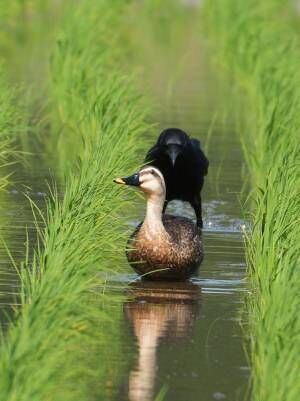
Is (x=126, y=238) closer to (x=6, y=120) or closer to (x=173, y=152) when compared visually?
(x=173, y=152)

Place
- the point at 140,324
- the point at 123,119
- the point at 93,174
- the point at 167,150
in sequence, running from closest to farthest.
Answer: the point at 140,324 → the point at 93,174 → the point at 167,150 → the point at 123,119

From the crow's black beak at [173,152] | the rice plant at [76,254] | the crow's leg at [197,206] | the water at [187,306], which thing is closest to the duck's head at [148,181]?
the rice plant at [76,254]

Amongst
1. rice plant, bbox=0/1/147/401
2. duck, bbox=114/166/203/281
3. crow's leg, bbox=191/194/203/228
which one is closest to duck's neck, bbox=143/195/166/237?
duck, bbox=114/166/203/281

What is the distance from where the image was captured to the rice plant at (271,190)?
560cm

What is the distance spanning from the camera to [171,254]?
8.30 metres

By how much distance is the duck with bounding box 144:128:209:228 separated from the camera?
9516mm

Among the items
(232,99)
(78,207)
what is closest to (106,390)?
(78,207)

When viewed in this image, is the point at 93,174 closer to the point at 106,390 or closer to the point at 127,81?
the point at 106,390

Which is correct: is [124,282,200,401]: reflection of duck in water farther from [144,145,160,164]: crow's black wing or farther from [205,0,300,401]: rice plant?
[144,145,160,164]: crow's black wing

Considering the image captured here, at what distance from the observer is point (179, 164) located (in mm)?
9703

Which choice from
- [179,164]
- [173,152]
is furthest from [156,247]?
[179,164]

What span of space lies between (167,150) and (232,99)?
282 inches

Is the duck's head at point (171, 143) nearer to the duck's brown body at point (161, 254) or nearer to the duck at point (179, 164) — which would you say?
the duck at point (179, 164)

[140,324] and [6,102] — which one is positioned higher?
[6,102]
